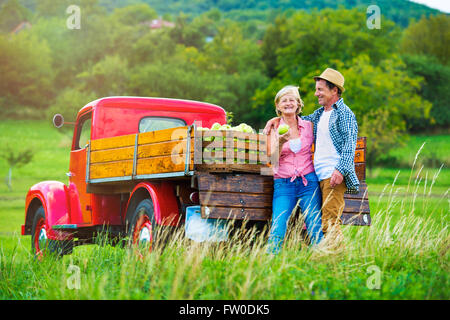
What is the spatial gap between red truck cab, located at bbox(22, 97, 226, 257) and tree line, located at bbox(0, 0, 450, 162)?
78.2 ft

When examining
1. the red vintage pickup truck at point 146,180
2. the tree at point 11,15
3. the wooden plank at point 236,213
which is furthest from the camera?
the tree at point 11,15

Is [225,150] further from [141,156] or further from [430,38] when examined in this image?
[430,38]

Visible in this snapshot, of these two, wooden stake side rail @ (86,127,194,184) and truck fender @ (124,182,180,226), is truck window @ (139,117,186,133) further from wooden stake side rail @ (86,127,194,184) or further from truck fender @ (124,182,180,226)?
truck fender @ (124,182,180,226)

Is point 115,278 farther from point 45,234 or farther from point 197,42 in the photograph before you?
point 197,42

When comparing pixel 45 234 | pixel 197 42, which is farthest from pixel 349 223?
pixel 197 42

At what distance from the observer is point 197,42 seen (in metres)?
73.3

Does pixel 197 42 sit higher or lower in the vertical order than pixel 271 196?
higher

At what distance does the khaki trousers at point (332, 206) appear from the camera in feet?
18.8

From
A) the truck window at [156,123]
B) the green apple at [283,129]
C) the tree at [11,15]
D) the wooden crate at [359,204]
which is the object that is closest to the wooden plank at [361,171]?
the wooden crate at [359,204]

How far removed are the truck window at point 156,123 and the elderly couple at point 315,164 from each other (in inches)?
107

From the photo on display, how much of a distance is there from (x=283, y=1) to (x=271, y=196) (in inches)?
5811

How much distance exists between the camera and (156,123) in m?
8.26

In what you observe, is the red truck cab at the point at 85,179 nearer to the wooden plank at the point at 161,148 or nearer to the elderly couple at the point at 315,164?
the wooden plank at the point at 161,148

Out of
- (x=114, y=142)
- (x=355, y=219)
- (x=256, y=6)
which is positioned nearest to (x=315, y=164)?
(x=355, y=219)
